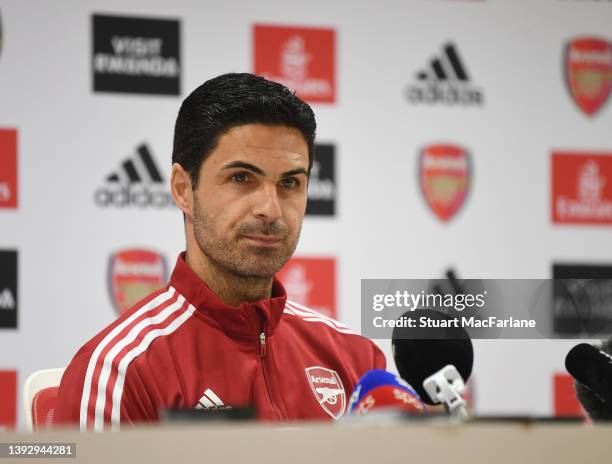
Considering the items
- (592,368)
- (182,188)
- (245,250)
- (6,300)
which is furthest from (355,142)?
(592,368)

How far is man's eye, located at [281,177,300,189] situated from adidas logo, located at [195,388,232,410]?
38 centimetres

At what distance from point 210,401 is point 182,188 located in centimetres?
42

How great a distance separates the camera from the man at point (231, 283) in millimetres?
1449

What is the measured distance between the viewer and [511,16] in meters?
3.38

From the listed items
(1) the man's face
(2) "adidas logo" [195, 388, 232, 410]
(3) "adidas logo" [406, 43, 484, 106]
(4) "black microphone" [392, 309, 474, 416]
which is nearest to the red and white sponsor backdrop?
(3) "adidas logo" [406, 43, 484, 106]

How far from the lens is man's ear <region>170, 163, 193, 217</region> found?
5.34ft

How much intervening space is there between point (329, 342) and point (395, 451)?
100 centimetres

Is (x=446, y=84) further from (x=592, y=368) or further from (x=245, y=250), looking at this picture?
(x=592, y=368)

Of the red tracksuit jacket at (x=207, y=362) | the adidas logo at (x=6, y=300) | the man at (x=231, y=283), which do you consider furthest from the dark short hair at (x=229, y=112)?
the adidas logo at (x=6, y=300)

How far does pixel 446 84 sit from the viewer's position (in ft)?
10.7

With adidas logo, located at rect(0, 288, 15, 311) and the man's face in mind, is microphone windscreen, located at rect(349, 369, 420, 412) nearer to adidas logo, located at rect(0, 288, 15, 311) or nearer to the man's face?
the man's face

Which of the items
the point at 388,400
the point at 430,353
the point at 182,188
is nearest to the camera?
the point at 388,400

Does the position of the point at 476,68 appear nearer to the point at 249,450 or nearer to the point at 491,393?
the point at 491,393

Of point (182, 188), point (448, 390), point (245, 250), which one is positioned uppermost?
point (182, 188)
